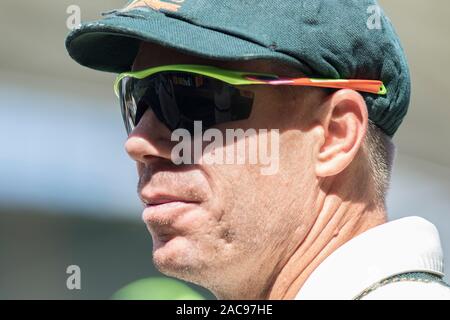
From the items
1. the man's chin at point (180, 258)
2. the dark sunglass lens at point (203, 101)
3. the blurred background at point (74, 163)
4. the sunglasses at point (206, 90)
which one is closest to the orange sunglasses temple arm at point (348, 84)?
the sunglasses at point (206, 90)

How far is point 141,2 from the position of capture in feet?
5.34

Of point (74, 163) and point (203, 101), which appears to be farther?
point (74, 163)

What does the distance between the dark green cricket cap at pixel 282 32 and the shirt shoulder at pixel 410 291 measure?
0.38 m

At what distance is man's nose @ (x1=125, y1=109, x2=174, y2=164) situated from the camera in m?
1.60

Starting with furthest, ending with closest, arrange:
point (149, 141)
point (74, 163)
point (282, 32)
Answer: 1. point (74, 163)
2. point (149, 141)
3. point (282, 32)

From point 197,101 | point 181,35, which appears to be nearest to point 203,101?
point 197,101

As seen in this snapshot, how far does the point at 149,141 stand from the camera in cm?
161

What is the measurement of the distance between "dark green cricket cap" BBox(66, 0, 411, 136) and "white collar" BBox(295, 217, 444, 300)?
0.26 meters

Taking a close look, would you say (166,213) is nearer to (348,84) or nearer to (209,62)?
(209,62)

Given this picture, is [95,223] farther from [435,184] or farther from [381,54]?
[381,54]

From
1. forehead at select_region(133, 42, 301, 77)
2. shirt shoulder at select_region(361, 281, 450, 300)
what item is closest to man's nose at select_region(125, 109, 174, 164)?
forehead at select_region(133, 42, 301, 77)

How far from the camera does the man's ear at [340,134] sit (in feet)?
5.17

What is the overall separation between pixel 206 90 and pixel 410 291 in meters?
0.52
